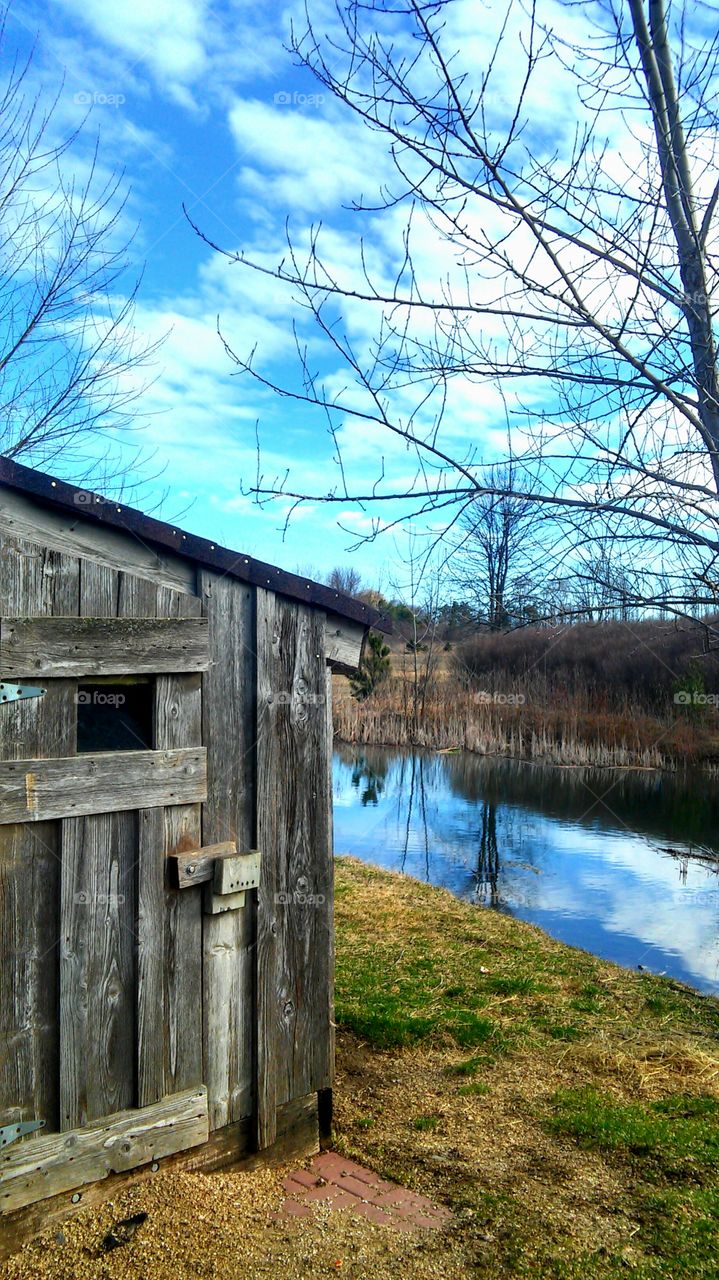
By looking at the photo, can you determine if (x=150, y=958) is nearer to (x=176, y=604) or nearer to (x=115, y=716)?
(x=115, y=716)

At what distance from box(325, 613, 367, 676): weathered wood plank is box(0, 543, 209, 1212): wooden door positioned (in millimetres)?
689

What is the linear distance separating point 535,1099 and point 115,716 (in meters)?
2.88

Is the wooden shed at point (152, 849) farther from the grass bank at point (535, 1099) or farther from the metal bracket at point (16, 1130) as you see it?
the grass bank at point (535, 1099)

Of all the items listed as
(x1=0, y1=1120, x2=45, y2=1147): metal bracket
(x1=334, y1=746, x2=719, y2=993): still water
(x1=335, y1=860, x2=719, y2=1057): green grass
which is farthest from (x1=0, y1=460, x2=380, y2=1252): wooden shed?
(x1=334, y1=746, x2=719, y2=993): still water

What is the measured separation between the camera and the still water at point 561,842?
28.6ft

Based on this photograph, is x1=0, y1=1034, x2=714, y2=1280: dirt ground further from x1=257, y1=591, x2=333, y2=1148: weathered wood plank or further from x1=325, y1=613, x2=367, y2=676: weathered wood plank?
x1=325, y1=613, x2=367, y2=676: weathered wood plank

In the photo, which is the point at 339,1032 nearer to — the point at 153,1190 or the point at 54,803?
the point at 153,1190

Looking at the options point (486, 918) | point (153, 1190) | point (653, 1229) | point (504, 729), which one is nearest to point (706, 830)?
point (486, 918)

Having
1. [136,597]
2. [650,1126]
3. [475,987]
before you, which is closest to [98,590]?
[136,597]

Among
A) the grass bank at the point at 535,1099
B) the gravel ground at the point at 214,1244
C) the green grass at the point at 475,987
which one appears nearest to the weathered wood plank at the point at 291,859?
the gravel ground at the point at 214,1244

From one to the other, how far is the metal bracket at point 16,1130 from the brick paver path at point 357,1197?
98 centimetres

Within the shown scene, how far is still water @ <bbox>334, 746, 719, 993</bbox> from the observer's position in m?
8.73

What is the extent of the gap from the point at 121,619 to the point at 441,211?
1.82m

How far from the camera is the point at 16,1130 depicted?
2.87 meters
